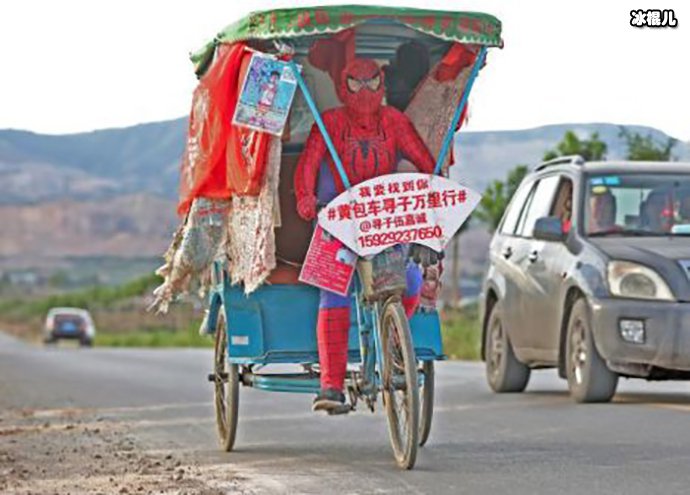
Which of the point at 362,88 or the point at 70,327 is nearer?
the point at 362,88

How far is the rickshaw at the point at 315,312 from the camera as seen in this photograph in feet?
39.2

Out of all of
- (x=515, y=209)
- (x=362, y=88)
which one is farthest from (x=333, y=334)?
(x=515, y=209)

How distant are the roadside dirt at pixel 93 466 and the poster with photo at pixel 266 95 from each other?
6.34 feet

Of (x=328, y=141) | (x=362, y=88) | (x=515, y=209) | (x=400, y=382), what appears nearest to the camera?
(x=400, y=382)

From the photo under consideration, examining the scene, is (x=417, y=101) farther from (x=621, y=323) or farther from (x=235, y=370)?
(x=621, y=323)

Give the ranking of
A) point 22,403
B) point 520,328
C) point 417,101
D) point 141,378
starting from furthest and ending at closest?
point 141,378 → point 22,403 → point 520,328 → point 417,101

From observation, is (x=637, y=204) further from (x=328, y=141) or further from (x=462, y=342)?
(x=462, y=342)

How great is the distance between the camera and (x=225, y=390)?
1403cm

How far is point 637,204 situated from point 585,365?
1.40m

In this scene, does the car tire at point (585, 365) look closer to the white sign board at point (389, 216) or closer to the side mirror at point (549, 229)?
the side mirror at point (549, 229)

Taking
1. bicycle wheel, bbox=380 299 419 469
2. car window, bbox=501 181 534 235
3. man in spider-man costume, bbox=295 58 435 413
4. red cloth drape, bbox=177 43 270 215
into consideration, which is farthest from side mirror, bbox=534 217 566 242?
bicycle wheel, bbox=380 299 419 469

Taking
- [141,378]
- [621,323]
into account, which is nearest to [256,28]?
[621,323]

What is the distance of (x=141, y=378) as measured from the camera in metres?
27.4

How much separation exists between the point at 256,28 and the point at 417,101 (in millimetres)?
1259
